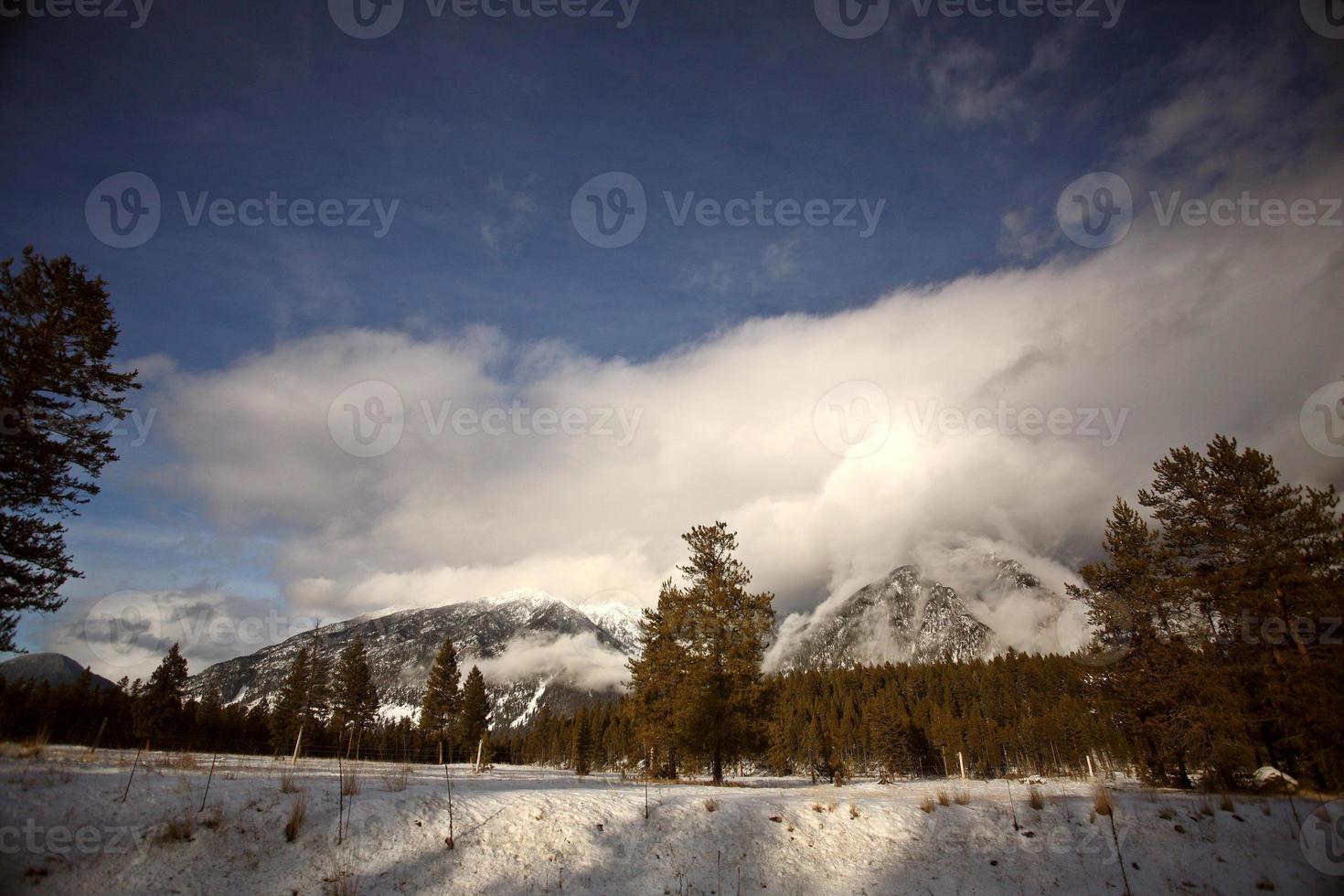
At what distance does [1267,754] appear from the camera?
75.6ft

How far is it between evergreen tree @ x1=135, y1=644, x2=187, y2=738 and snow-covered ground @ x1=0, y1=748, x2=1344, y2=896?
186 feet

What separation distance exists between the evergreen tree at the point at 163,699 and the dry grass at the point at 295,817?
6112cm

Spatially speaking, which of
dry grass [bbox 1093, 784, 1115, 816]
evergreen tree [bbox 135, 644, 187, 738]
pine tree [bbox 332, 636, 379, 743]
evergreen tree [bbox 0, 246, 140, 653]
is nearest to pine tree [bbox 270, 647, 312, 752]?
pine tree [bbox 332, 636, 379, 743]

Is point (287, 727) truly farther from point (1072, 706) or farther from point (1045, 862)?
point (1072, 706)

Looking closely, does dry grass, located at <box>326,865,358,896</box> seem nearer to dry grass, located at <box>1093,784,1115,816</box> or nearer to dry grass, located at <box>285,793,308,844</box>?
dry grass, located at <box>285,793,308,844</box>

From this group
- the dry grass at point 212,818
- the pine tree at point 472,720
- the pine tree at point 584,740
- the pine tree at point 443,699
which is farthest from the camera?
the pine tree at point 584,740

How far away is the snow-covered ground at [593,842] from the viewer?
1012 cm

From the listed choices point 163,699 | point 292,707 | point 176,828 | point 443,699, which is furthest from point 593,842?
point 292,707

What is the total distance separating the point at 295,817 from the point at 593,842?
642 centimetres

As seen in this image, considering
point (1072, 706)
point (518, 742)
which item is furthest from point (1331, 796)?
point (518, 742)

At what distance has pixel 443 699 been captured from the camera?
58.4m

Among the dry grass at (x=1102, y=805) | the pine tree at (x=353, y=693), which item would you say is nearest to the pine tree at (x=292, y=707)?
the pine tree at (x=353, y=693)

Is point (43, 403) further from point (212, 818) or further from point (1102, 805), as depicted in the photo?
point (1102, 805)

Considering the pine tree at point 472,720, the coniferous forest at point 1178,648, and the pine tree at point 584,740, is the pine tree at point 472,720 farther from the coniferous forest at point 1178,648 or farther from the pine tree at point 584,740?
the coniferous forest at point 1178,648
